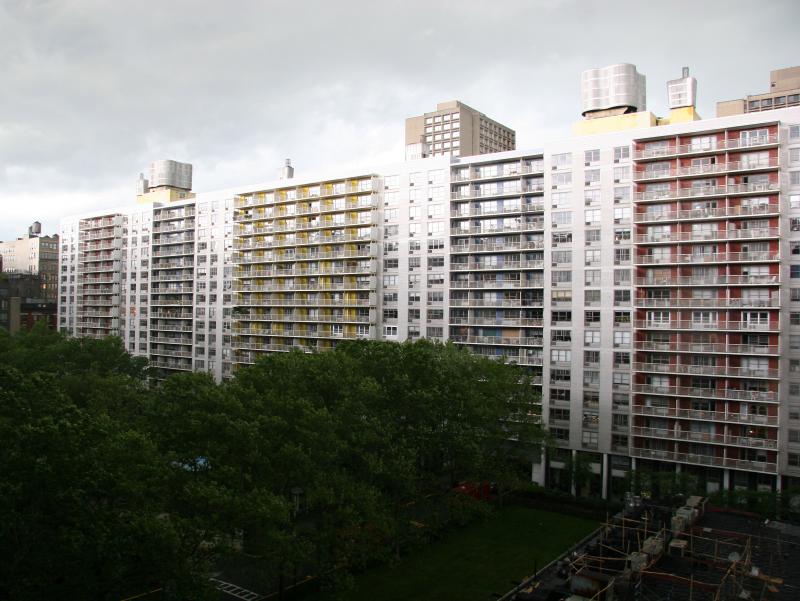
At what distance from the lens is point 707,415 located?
72625 mm

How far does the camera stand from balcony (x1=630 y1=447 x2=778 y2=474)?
69.2m

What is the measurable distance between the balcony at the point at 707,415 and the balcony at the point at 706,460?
4.07m

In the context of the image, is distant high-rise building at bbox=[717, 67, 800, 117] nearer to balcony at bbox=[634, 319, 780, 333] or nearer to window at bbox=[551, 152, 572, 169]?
window at bbox=[551, 152, 572, 169]

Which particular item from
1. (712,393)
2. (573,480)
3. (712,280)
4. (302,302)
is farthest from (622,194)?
(302,302)

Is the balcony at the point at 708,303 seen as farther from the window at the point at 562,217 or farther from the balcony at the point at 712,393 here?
the window at the point at 562,217

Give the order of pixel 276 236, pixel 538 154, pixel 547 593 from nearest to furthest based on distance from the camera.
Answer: pixel 547 593 → pixel 538 154 → pixel 276 236

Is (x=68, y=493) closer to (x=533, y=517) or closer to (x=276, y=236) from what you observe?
(x=533, y=517)

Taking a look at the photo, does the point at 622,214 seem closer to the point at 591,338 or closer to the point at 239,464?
the point at 591,338

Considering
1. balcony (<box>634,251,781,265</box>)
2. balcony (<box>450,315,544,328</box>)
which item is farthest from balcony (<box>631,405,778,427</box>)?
balcony (<box>634,251,781,265</box>)

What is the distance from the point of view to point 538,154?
85.5 metres

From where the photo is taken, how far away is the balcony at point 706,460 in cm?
6925

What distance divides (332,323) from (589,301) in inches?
1598

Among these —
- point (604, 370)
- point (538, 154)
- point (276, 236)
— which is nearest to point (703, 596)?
point (604, 370)

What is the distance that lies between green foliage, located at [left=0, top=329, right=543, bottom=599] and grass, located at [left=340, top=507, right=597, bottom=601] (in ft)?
10.2
